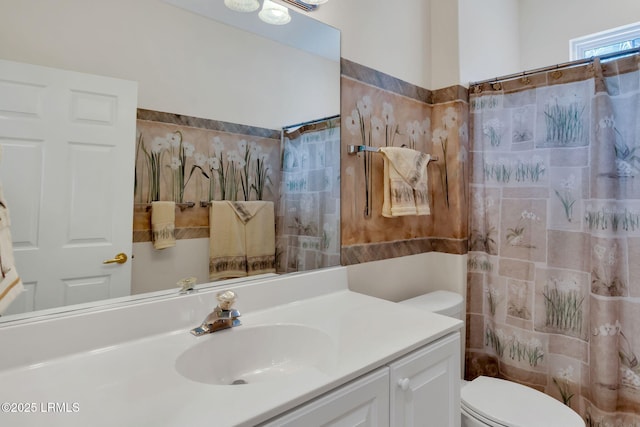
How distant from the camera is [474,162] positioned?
1863 millimetres

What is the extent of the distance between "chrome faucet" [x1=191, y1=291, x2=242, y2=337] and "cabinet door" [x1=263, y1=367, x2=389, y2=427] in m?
0.42

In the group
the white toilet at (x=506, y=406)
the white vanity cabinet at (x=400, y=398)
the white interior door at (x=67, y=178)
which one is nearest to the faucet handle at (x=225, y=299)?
the white interior door at (x=67, y=178)

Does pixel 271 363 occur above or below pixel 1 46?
below

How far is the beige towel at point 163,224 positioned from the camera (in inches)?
41.0

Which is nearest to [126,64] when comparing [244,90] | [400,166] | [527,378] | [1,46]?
[1,46]

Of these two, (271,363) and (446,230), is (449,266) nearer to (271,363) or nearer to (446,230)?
(446,230)

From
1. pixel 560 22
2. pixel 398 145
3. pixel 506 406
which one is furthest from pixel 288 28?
pixel 560 22

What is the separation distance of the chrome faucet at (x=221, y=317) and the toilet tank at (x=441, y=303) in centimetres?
92

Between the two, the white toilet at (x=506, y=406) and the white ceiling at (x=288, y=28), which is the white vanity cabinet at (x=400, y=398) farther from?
the white ceiling at (x=288, y=28)

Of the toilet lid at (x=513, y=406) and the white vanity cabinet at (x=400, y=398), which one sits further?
the toilet lid at (x=513, y=406)

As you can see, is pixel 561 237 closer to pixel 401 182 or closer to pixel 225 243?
pixel 401 182

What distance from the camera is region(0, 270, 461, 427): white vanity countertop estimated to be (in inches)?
23.6

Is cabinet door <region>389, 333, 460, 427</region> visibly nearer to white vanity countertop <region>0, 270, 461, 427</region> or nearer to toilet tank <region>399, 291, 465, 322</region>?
white vanity countertop <region>0, 270, 461, 427</region>

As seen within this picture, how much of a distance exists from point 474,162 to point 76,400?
1913 millimetres
